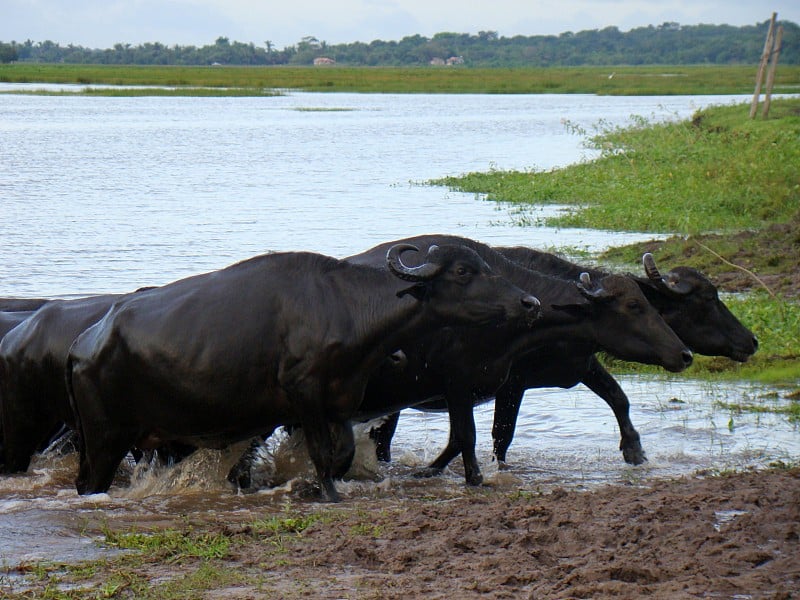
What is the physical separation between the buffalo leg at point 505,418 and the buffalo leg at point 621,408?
46 centimetres

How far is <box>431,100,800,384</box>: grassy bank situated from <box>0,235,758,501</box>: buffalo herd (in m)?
2.87

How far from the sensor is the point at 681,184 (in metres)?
20.4

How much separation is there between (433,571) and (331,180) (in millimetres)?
25209

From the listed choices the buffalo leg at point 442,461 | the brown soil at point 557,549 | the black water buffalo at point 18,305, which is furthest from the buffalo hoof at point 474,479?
the black water buffalo at point 18,305

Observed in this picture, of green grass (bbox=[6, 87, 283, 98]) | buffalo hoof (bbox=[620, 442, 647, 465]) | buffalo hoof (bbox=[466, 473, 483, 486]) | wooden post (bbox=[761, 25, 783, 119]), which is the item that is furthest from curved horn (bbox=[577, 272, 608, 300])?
green grass (bbox=[6, 87, 283, 98])

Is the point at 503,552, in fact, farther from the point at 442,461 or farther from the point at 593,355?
the point at 593,355

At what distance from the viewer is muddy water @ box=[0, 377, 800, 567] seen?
A: 21.5 ft

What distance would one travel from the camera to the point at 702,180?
A: 2023cm

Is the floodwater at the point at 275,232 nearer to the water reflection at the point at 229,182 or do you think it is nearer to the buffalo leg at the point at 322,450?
the water reflection at the point at 229,182

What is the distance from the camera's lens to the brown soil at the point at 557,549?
4.77 metres

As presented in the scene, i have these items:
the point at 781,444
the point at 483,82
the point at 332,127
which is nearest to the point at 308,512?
the point at 781,444

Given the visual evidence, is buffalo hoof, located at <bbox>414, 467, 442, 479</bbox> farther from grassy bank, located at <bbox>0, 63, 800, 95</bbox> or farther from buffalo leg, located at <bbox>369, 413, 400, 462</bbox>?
grassy bank, located at <bbox>0, 63, 800, 95</bbox>

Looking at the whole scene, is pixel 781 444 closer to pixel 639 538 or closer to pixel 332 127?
pixel 639 538

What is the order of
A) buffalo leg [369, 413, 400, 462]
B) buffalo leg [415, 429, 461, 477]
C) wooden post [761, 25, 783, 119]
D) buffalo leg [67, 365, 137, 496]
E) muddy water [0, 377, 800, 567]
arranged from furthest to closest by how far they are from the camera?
1. wooden post [761, 25, 783, 119]
2. buffalo leg [369, 413, 400, 462]
3. buffalo leg [415, 429, 461, 477]
4. buffalo leg [67, 365, 137, 496]
5. muddy water [0, 377, 800, 567]
